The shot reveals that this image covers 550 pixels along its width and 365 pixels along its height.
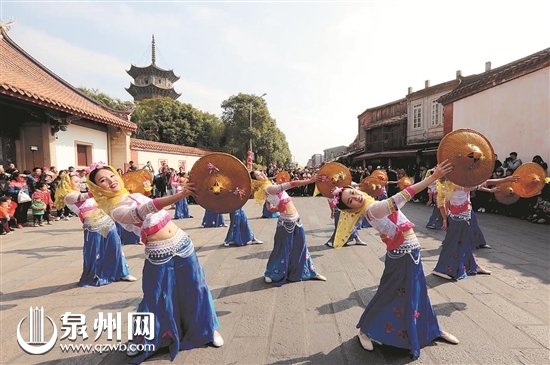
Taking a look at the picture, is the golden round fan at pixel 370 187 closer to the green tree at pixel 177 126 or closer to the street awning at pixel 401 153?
the street awning at pixel 401 153

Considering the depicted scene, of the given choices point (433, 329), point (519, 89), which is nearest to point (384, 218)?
point (433, 329)

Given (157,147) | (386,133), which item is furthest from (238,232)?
(386,133)

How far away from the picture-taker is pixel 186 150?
23.2 meters

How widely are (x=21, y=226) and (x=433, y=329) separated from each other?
37.7 ft

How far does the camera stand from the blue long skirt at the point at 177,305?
2.84 m

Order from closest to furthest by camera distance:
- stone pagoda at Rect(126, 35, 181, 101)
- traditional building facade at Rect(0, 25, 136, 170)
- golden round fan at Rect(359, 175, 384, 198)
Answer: golden round fan at Rect(359, 175, 384, 198) < traditional building facade at Rect(0, 25, 136, 170) < stone pagoda at Rect(126, 35, 181, 101)

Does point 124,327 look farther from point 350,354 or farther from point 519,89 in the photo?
point 519,89

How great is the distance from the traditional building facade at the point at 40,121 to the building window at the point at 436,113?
18.8 metres

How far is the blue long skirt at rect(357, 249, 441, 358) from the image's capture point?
281cm

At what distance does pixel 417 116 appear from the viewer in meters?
22.6

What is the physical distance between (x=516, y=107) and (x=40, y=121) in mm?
17264

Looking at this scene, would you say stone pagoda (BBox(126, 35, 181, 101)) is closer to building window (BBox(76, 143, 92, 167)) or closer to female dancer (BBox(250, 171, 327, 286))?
building window (BBox(76, 143, 92, 167))

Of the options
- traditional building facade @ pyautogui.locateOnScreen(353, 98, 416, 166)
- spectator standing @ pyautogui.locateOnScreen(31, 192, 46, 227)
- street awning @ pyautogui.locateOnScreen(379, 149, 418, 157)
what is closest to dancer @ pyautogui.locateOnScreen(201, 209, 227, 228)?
spectator standing @ pyautogui.locateOnScreen(31, 192, 46, 227)

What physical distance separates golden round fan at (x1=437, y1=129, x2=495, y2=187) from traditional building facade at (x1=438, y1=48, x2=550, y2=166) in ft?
33.3
